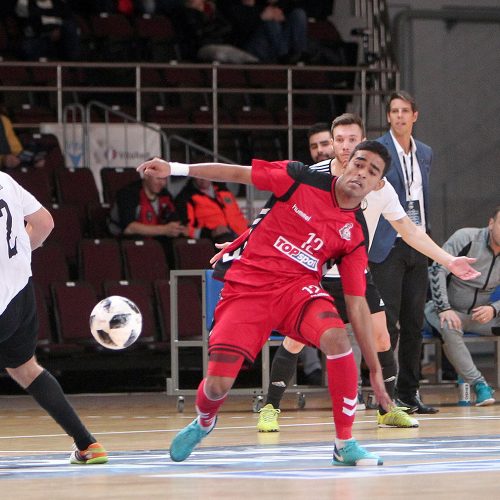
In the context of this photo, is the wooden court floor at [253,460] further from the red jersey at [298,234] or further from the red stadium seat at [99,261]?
the red stadium seat at [99,261]

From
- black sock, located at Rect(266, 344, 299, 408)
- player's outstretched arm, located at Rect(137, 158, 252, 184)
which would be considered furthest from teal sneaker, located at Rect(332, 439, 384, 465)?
black sock, located at Rect(266, 344, 299, 408)

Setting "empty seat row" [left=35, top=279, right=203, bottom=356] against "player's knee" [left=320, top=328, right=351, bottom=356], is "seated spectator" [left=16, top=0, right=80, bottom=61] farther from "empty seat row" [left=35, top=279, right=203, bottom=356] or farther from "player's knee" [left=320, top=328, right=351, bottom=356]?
"player's knee" [left=320, top=328, right=351, bottom=356]

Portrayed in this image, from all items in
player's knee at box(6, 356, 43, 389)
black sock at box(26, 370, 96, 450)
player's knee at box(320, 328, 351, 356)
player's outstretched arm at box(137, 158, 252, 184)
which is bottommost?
black sock at box(26, 370, 96, 450)

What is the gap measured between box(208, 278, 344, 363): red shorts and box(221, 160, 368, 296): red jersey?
48mm

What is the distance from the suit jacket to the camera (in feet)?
26.2

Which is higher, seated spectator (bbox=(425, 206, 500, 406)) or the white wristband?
the white wristband

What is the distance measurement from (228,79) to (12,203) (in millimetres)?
9901

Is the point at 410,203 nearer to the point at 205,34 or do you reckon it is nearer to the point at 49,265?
the point at 49,265

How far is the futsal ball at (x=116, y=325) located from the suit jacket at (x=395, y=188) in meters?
1.48

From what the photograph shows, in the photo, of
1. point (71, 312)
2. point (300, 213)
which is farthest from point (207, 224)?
point (300, 213)

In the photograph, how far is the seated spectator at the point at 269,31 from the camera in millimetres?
15133

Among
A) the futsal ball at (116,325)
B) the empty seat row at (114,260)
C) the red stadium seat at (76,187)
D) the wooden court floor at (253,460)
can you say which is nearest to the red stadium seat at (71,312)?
the empty seat row at (114,260)

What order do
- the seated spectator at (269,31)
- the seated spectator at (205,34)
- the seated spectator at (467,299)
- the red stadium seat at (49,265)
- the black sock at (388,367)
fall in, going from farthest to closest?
the seated spectator at (269,31), the seated spectator at (205,34), the red stadium seat at (49,265), the seated spectator at (467,299), the black sock at (388,367)

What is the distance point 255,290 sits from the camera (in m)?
5.34
